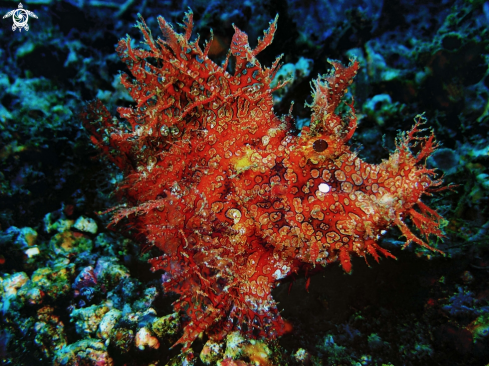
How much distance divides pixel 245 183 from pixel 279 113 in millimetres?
2580

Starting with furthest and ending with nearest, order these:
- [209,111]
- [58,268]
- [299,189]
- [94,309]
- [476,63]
Answer: [476,63]
[58,268]
[94,309]
[209,111]
[299,189]

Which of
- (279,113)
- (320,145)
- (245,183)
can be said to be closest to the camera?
(320,145)

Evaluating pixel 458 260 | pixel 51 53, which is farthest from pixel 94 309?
pixel 458 260

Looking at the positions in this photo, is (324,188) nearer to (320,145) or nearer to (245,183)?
(320,145)

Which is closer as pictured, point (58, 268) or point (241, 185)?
point (241, 185)

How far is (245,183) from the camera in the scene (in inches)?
109

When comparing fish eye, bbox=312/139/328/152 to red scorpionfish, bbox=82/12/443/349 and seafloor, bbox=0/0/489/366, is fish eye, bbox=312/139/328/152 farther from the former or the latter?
seafloor, bbox=0/0/489/366

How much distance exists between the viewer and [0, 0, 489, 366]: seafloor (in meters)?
3.00

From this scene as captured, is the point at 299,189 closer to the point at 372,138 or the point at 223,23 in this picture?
the point at 372,138

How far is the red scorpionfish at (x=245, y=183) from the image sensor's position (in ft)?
7.75

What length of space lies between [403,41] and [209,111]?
3.96 meters

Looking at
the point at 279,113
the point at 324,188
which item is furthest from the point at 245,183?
the point at 279,113

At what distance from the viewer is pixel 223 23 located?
445 cm

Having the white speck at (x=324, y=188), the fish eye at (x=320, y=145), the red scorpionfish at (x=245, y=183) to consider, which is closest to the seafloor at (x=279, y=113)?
the red scorpionfish at (x=245, y=183)
